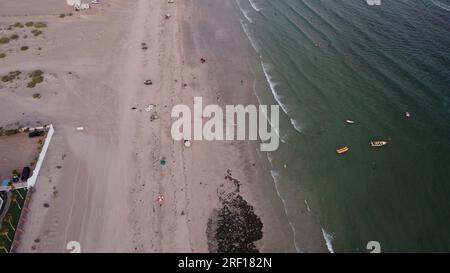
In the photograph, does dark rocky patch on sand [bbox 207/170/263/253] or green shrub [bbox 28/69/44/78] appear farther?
Answer: green shrub [bbox 28/69/44/78]

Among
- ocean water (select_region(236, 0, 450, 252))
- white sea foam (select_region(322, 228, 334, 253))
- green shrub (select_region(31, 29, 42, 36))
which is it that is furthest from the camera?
green shrub (select_region(31, 29, 42, 36))

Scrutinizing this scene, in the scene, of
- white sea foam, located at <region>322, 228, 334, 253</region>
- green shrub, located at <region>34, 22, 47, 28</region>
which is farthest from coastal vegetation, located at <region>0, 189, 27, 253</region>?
green shrub, located at <region>34, 22, 47, 28</region>

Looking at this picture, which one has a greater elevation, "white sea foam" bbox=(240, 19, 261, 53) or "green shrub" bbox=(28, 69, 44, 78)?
"white sea foam" bbox=(240, 19, 261, 53)

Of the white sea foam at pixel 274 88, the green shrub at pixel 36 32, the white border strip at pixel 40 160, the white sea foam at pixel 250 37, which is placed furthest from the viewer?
the green shrub at pixel 36 32

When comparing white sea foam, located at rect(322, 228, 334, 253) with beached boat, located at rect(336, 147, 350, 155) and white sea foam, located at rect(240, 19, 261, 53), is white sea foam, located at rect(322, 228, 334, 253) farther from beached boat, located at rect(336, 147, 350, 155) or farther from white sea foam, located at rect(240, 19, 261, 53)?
white sea foam, located at rect(240, 19, 261, 53)

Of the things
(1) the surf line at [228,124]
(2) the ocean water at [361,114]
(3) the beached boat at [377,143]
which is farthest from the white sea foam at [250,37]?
(3) the beached boat at [377,143]

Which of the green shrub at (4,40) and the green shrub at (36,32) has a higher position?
the green shrub at (36,32)

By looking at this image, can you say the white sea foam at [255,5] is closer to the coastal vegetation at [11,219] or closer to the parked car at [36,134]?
the parked car at [36,134]
